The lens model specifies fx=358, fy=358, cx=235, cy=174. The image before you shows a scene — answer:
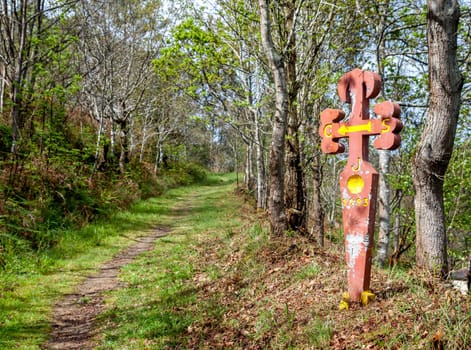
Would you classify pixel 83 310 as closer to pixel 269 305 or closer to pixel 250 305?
pixel 250 305

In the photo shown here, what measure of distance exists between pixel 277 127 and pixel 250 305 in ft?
11.4

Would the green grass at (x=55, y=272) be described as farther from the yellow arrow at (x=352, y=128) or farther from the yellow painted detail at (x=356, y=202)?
the yellow arrow at (x=352, y=128)

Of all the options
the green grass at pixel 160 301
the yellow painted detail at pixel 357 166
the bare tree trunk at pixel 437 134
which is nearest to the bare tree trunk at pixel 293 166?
the green grass at pixel 160 301

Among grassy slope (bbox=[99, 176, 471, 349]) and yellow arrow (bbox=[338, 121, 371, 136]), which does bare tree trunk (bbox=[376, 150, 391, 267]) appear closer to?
grassy slope (bbox=[99, 176, 471, 349])

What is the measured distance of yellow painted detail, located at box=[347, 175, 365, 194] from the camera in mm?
4301

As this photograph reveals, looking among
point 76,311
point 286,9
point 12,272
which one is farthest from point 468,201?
point 12,272

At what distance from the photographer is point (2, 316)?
557cm

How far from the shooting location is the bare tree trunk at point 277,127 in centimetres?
696

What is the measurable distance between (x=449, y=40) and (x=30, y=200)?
10.4 meters

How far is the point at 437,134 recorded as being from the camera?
448 centimetres

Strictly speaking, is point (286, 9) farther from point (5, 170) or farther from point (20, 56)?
point (5, 170)

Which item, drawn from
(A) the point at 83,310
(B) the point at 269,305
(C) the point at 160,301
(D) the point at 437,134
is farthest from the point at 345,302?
(A) the point at 83,310

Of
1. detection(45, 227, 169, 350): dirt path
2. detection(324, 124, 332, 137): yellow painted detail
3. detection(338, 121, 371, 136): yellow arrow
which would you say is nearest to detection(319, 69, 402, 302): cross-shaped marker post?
detection(338, 121, 371, 136): yellow arrow

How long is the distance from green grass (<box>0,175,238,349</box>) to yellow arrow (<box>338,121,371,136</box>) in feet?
12.1
